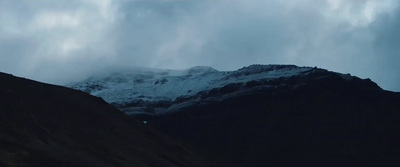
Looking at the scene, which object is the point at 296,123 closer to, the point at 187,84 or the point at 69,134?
the point at 187,84

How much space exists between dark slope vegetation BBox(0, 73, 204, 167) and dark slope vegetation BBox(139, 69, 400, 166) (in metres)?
14.5

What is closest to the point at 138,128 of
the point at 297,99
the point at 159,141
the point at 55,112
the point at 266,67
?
the point at 159,141

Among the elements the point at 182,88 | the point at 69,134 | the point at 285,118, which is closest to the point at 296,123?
the point at 285,118

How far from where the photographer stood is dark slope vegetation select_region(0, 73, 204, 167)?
91125 mm

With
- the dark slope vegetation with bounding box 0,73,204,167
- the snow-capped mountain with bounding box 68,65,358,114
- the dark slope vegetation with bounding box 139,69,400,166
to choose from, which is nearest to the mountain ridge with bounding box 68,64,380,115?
the snow-capped mountain with bounding box 68,65,358,114

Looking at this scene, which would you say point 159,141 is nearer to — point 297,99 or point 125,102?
point 297,99

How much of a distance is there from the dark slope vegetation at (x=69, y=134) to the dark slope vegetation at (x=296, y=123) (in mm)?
14530

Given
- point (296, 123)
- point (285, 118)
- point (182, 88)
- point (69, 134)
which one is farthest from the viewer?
point (182, 88)

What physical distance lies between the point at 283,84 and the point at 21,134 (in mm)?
68600

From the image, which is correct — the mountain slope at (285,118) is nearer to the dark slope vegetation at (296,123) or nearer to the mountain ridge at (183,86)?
the dark slope vegetation at (296,123)

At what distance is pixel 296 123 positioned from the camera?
139625mm

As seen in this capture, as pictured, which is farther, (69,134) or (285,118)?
(285,118)

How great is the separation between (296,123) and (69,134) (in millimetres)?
47251

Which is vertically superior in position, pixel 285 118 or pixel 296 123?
pixel 285 118
